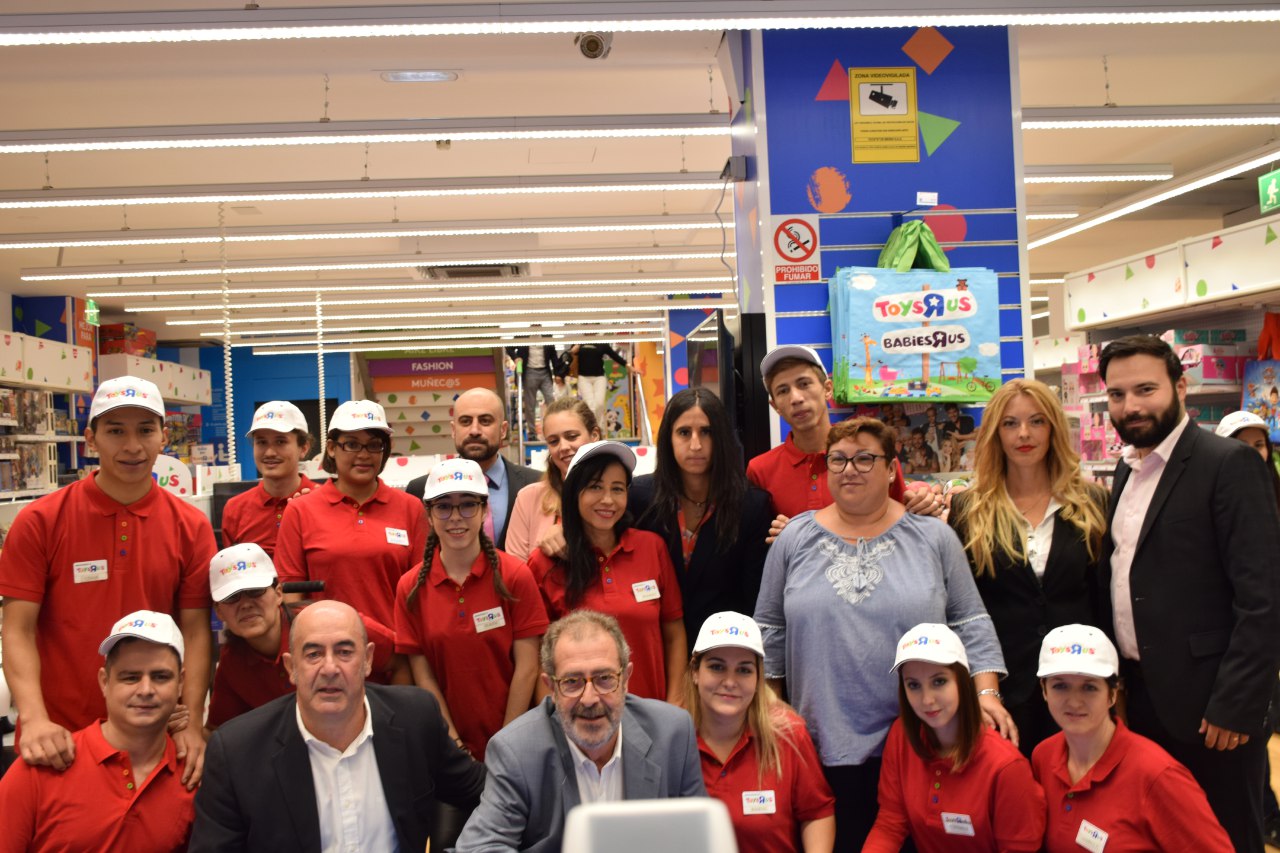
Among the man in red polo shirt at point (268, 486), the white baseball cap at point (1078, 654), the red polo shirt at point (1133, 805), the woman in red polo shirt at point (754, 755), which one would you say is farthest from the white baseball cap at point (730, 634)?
the man in red polo shirt at point (268, 486)

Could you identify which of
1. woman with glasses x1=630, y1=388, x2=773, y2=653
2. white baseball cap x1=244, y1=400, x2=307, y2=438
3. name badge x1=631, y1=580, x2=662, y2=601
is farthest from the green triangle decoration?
white baseball cap x1=244, y1=400, x2=307, y2=438

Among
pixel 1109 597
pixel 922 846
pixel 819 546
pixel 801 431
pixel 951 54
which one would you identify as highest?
pixel 951 54

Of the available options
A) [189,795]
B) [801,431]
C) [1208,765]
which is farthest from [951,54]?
[189,795]

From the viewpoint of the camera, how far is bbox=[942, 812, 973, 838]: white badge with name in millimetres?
2539

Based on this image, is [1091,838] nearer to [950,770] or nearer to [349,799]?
[950,770]

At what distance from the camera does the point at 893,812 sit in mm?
2623

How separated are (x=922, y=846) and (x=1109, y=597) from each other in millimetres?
883

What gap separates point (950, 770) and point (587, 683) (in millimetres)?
971

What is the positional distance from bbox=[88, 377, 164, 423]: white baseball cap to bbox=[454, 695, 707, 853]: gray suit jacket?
138 cm

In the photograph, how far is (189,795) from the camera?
2582 millimetres

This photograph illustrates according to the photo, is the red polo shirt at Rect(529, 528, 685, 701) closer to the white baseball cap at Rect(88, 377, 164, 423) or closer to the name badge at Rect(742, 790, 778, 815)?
the name badge at Rect(742, 790, 778, 815)

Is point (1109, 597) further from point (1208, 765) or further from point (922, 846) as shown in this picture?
point (922, 846)

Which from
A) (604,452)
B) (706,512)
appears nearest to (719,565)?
(706,512)

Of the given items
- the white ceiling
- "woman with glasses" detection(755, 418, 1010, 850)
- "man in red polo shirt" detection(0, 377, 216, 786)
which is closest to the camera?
"woman with glasses" detection(755, 418, 1010, 850)
